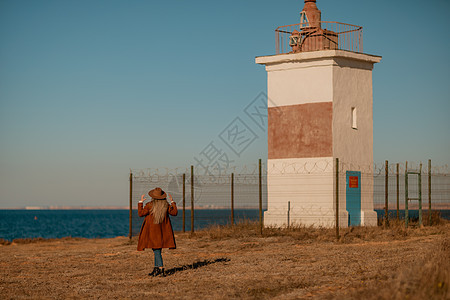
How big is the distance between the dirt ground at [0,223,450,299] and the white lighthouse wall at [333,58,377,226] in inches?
101

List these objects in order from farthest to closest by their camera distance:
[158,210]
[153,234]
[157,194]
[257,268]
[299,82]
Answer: [299,82]
[257,268]
[157,194]
[158,210]
[153,234]

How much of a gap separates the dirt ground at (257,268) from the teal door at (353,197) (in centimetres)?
143

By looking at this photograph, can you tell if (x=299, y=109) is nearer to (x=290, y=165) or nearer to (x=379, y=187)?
(x=290, y=165)

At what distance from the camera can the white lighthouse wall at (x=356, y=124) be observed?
2412cm

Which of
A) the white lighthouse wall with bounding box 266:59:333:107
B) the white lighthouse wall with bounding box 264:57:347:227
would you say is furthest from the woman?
the white lighthouse wall with bounding box 266:59:333:107

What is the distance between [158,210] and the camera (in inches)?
554

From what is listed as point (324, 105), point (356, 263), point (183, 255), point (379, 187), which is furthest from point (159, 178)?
point (356, 263)

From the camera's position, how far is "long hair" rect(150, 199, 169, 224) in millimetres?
14023

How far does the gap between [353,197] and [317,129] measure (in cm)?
323

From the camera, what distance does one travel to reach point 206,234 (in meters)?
23.1

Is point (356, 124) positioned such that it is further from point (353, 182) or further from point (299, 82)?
point (299, 82)

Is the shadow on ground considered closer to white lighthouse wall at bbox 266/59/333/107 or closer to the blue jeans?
the blue jeans

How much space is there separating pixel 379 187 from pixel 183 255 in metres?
9.98

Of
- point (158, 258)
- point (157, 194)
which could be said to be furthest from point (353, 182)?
point (158, 258)
